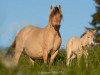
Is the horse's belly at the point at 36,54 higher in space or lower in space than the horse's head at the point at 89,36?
lower

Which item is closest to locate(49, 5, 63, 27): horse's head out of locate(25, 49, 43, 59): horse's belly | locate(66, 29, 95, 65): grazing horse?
locate(25, 49, 43, 59): horse's belly

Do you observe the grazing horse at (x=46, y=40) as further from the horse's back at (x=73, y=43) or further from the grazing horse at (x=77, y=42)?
the horse's back at (x=73, y=43)

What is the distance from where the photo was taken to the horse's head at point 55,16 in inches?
512

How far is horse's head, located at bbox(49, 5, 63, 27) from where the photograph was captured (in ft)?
42.7

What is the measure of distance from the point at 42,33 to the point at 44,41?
39cm

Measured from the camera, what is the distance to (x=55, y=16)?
13.0 m

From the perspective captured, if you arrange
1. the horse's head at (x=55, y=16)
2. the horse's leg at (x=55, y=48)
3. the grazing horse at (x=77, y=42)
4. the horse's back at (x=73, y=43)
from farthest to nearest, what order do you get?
the horse's back at (x=73, y=43), the grazing horse at (x=77, y=42), the horse's head at (x=55, y=16), the horse's leg at (x=55, y=48)

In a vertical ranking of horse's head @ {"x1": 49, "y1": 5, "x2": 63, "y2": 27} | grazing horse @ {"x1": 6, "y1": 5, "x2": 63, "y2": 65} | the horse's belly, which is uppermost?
horse's head @ {"x1": 49, "y1": 5, "x2": 63, "y2": 27}

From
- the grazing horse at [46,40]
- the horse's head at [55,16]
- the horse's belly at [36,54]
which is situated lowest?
the horse's belly at [36,54]

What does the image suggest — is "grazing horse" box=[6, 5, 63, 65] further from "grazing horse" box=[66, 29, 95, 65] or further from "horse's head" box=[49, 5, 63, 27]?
"grazing horse" box=[66, 29, 95, 65]

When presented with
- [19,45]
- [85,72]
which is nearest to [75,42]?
[19,45]

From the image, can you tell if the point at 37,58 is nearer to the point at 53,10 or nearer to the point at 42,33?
the point at 42,33

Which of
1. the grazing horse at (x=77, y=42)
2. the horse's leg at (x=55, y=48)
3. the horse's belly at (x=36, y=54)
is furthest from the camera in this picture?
the grazing horse at (x=77, y=42)

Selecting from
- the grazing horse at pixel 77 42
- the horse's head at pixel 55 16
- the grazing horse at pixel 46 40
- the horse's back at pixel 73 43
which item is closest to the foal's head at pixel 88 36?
the grazing horse at pixel 77 42
